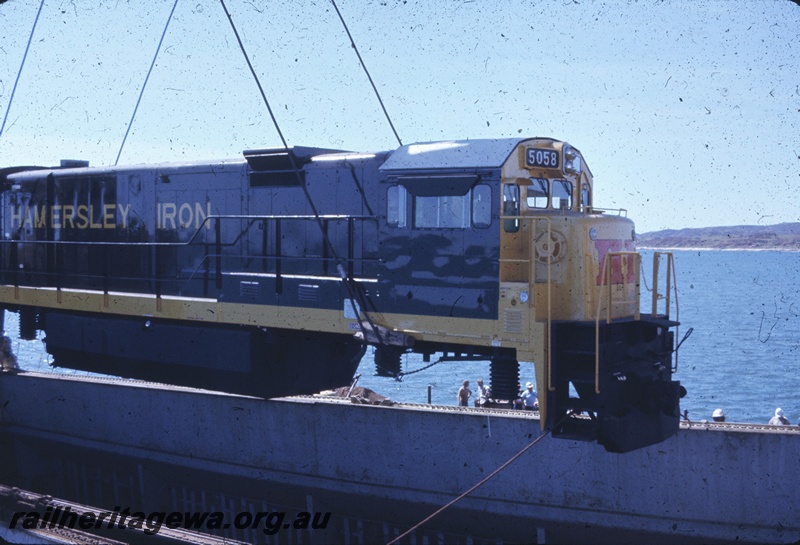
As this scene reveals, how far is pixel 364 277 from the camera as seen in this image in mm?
10531

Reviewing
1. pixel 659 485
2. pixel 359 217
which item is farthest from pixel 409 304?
pixel 659 485

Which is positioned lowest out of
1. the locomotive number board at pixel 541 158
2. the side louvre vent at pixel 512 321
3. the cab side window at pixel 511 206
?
the side louvre vent at pixel 512 321

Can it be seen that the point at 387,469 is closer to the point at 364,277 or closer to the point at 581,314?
the point at 364,277

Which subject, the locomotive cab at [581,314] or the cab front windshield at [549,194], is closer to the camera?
the locomotive cab at [581,314]

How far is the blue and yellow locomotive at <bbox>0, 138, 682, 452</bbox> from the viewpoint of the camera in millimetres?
9367

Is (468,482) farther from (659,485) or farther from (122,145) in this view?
(122,145)

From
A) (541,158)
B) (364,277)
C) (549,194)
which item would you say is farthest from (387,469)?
(541,158)

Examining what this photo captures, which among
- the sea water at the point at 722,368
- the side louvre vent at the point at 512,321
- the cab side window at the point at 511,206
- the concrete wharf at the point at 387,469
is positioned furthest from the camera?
the sea water at the point at 722,368

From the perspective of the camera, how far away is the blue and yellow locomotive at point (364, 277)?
937cm

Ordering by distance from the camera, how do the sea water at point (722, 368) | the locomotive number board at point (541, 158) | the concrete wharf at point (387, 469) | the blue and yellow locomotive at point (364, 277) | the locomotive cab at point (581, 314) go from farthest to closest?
the sea water at point (722, 368) < the concrete wharf at point (387, 469) < the locomotive number board at point (541, 158) < the blue and yellow locomotive at point (364, 277) < the locomotive cab at point (581, 314)

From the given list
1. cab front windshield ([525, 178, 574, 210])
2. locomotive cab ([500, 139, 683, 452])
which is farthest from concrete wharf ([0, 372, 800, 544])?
cab front windshield ([525, 178, 574, 210])

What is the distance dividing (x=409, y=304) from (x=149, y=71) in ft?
19.3

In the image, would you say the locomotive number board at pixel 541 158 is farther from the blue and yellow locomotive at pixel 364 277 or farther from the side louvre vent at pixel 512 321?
the side louvre vent at pixel 512 321

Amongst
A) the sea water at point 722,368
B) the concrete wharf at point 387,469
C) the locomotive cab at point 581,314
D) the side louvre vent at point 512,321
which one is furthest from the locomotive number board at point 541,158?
the sea water at point 722,368
